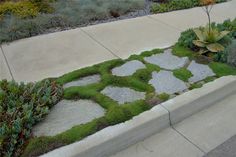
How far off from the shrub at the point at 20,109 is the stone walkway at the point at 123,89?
112mm

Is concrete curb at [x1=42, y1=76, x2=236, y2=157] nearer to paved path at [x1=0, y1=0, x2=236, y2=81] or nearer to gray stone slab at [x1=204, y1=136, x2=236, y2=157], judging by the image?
gray stone slab at [x1=204, y1=136, x2=236, y2=157]

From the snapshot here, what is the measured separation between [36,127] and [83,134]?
518mm

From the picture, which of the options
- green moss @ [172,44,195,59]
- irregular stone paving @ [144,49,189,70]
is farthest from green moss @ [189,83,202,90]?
green moss @ [172,44,195,59]

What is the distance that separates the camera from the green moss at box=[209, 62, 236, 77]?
4055 millimetres

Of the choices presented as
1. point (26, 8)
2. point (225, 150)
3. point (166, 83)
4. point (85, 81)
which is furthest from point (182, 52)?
point (26, 8)

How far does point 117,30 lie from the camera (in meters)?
5.74

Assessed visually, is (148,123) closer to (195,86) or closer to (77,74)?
(195,86)

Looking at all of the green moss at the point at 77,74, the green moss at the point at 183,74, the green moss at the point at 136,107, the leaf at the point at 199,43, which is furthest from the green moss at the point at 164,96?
the leaf at the point at 199,43

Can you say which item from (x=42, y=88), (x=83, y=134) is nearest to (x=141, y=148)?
(x=83, y=134)

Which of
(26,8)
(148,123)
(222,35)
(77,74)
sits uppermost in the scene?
(26,8)

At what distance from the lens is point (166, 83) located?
3879 millimetres

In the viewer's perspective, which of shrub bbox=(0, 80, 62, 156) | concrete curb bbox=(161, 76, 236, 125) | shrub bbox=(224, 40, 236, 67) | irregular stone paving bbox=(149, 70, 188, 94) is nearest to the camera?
shrub bbox=(0, 80, 62, 156)

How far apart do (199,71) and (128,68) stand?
0.95m

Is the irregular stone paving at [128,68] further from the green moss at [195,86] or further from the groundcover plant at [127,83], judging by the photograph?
the green moss at [195,86]
